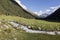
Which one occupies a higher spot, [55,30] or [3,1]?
[3,1]

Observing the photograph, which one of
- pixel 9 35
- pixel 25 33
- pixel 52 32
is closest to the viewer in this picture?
pixel 9 35

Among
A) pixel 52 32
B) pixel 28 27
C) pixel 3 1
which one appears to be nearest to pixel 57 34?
pixel 52 32

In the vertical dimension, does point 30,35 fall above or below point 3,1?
below

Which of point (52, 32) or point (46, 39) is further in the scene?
point (52, 32)

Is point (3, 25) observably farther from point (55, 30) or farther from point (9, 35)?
point (55, 30)

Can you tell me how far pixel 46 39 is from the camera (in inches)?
1298

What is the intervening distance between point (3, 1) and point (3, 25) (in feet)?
447

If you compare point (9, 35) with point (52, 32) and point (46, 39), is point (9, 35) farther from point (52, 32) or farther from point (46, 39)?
point (52, 32)

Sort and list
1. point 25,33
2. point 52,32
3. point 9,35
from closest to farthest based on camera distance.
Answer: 1. point 9,35
2. point 25,33
3. point 52,32

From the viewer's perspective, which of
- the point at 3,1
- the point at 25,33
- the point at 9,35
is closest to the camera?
the point at 9,35

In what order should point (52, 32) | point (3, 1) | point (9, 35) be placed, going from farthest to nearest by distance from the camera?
point (3, 1) → point (52, 32) → point (9, 35)

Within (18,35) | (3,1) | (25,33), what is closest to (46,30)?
(25,33)

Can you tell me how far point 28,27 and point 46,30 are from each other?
331cm

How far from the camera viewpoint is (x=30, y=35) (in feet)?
114
